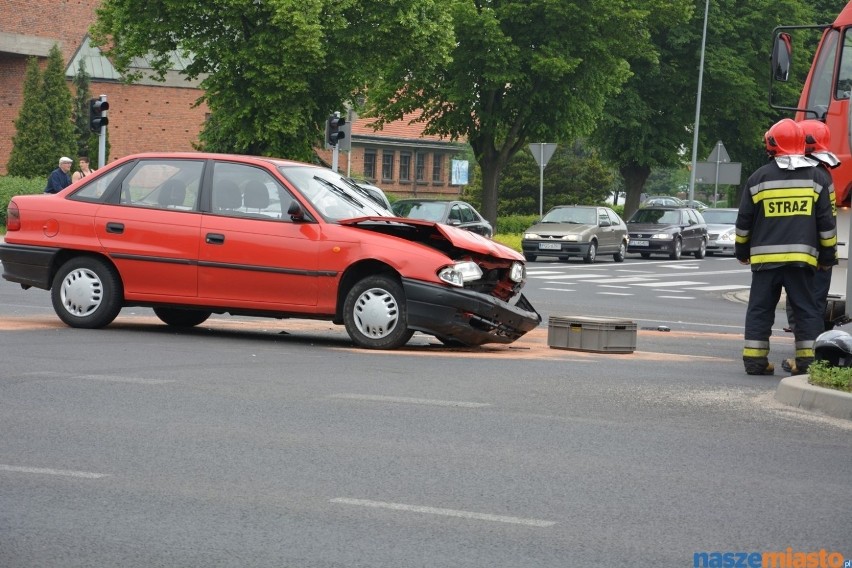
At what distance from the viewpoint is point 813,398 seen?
9445mm

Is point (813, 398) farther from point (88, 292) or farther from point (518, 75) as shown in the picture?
point (518, 75)

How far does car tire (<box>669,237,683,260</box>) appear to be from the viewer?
1772 inches

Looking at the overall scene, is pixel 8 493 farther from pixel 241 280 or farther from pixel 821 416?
pixel 241 280

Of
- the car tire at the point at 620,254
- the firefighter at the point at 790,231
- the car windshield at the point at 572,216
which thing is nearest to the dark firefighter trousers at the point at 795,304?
the firefighter at the point at 790,231

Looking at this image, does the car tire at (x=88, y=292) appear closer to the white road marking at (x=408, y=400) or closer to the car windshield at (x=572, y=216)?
the white road marking at (x=408, y=400)

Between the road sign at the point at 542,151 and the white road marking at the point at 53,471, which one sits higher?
the road sign at the point at 542,151

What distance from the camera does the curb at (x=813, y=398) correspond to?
912cm

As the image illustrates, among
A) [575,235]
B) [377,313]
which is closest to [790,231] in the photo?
[377,313]

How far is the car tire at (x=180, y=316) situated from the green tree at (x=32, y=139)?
38.4m

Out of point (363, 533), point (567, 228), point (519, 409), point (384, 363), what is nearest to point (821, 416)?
point (519, 409)

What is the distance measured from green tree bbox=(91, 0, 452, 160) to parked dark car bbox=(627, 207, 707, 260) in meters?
8.92

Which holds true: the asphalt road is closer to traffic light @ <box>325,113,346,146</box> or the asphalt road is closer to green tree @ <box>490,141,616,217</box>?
traffic light @ <box>325,113,346,146</box>

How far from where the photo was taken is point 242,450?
24.3ft

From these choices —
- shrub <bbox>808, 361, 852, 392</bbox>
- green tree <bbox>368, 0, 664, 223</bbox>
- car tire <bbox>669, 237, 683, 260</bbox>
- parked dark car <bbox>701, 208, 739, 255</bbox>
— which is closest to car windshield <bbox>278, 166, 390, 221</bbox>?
shrub <bbox>808, 361, 852, 392</bbox>
